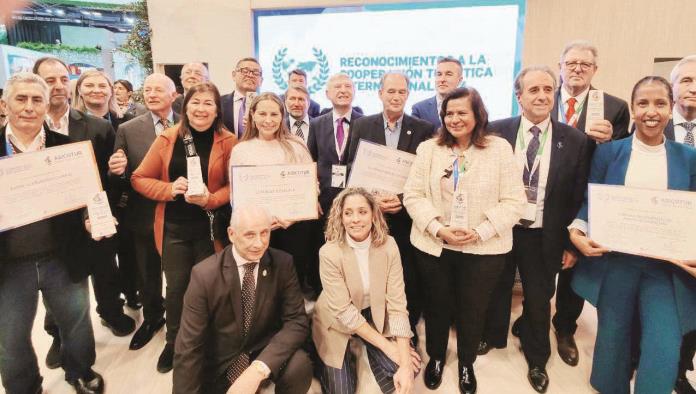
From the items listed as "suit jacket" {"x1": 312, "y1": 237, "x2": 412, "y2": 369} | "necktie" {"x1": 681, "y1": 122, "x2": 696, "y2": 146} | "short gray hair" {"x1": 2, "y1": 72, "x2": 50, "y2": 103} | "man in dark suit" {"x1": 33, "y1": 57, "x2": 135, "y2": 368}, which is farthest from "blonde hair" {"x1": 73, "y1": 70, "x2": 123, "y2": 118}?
"necktie" {"x1": 681, "y1": 122, "x2": 696, "y2": 146}

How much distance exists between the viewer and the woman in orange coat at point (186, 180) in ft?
7.42

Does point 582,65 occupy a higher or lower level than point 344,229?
higher

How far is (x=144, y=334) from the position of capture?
2.81 meters

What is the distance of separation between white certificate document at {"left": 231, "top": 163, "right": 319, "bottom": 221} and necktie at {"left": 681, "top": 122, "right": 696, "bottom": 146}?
2266 mm

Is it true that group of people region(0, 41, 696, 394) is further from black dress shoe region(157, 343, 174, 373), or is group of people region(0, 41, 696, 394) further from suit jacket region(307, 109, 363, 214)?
suit jacket region(307, 109, 363, 214)

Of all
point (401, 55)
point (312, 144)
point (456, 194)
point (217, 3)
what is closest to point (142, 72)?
point (217, 3)

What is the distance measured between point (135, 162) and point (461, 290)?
2.19 meters

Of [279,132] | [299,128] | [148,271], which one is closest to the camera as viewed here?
[279,132]

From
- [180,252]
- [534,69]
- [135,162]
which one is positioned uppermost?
[534,69]

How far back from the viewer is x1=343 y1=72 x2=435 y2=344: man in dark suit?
2.62 meters

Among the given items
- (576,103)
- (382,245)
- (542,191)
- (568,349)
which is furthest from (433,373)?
(576,103)

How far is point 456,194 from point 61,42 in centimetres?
1292

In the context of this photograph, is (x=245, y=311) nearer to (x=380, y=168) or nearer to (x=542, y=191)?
(x=380, y=168)

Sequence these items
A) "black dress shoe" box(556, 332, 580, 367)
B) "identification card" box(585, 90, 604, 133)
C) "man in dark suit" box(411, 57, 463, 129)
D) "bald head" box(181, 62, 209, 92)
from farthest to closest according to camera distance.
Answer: "bald head" box(181, 62, 209, 92) → "man in dark suit" box(411, 57, 463, 129) → "black dress shoe" box(556, 332, 580, 367) → "identification card" box(585, 90, 604, 133)
